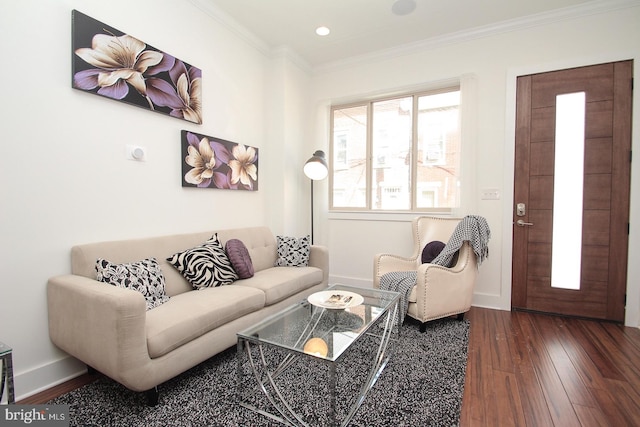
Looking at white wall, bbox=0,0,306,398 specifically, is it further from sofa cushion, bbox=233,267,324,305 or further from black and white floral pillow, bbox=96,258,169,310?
sofa cushion, bbox=233,267,324,305

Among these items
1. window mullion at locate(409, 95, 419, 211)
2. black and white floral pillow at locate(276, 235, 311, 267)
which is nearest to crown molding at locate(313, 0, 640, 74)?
window mullion at locate(409, 95, 419, 211)

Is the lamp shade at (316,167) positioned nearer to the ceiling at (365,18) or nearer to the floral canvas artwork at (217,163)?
the floral canvas artwork at (217,163)

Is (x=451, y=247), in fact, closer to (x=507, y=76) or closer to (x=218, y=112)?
(x=507, y=76)

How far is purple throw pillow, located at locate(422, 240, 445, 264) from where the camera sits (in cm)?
299

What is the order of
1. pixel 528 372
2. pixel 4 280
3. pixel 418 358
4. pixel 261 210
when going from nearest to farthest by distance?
pixel 4 280, pixel 528 372, pixel 418 358, pixel 261 210

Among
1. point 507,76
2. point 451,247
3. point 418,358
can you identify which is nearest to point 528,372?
point 418,358

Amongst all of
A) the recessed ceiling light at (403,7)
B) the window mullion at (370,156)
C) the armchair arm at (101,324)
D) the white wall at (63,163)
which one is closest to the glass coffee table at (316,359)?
the armchair arm at (101,324)

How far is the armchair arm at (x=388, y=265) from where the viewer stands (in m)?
2.96

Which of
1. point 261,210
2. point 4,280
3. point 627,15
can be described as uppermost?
point 627,15

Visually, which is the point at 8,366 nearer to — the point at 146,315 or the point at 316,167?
the point at 146,315

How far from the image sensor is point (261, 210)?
11.9 feet

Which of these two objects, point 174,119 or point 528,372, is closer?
point 528,372

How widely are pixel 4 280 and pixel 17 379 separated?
554 millimetres

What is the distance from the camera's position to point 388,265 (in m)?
3.01
